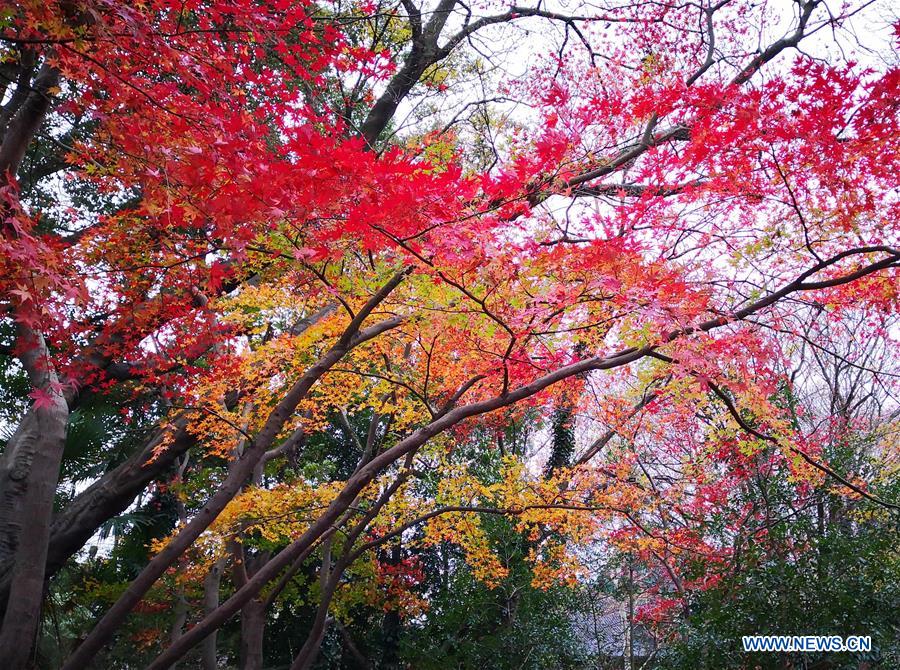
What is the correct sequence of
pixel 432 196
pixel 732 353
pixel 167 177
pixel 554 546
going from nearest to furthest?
pixel 167 177 < pixel 432 196 < pixel 732 353 < pixel 554 546

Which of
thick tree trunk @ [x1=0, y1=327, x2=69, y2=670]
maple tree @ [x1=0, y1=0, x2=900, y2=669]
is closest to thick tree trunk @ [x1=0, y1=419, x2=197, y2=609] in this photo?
maple tree @ [x1=0, y1=0, x2=900, y2=669]

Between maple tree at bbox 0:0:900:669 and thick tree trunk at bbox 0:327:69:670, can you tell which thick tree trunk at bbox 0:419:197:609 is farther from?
thick tree trunk at bbox 0:327:69:670

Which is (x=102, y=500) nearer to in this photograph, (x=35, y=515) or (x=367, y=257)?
(x=35, y=515)

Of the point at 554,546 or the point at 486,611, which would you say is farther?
the point at 486,611

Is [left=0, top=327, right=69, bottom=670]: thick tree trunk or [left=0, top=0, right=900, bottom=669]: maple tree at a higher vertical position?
[left=0, top=0, right=900, bottom=669]: maple tree

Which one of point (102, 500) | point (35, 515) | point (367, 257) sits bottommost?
point (35, 515)

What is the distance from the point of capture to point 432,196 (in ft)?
12.1

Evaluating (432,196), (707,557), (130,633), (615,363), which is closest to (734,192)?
(615,363)

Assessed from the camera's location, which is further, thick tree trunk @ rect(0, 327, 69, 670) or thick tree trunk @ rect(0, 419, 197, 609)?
thick tree trunk @ rect(0, 419, 197, 609)

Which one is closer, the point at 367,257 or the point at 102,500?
the point at 367,257

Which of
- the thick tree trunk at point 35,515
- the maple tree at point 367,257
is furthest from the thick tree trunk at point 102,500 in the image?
the thick tree trunk at point 35,515

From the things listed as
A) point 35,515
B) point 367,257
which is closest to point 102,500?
point 35,515

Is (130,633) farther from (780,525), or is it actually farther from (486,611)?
(780,525)

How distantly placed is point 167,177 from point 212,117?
83cm
